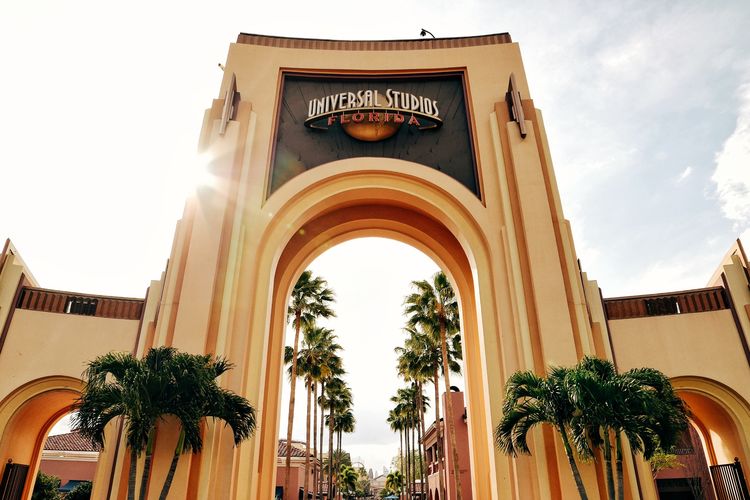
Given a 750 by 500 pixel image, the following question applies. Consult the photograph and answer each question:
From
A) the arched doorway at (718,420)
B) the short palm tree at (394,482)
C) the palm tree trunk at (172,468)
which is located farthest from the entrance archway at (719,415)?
the short palm tree at (394,482)

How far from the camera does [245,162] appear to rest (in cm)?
1365

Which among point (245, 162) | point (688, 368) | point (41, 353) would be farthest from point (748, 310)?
point (41, 353)

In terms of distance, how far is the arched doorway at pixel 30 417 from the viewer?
12.8m

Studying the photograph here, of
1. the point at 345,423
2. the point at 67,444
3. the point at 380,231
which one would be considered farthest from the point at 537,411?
the point at 345,423

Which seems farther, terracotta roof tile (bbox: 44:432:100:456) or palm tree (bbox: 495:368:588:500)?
terracotta roof tile (bbox: 44:432:100:456)

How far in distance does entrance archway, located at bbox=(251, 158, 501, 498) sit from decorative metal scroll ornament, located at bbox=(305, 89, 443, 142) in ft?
3.69

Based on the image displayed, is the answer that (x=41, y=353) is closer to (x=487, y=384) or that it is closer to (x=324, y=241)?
(x=324, y=241)

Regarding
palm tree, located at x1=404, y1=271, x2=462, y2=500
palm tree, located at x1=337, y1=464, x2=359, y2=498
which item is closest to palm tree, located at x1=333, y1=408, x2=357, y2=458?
palm tree, located at x1=337, y1=464, x2=359, y2=498

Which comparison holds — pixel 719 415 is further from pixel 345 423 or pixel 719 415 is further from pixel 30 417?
pixel 345 423

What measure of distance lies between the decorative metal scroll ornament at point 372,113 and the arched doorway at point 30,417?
35.3 feet

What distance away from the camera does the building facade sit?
11320 millimetres

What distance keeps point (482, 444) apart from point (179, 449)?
8226mm

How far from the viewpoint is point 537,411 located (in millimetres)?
9078

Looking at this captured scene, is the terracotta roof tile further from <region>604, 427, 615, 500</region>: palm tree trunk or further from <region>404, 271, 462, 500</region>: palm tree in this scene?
<region>604, 427, 615, 500</region>: palm tree trunk
